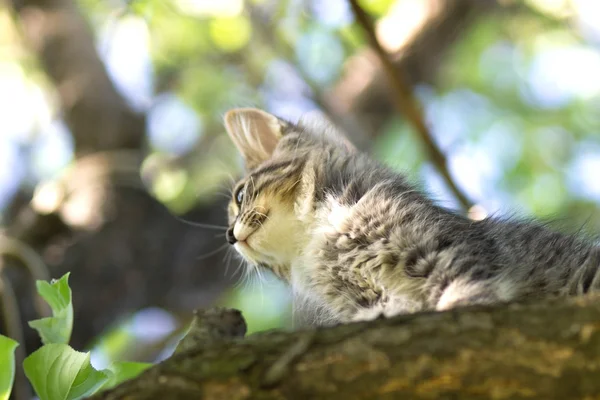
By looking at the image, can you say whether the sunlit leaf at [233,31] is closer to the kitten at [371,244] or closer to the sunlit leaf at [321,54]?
the sunlit leaf at [321,54]

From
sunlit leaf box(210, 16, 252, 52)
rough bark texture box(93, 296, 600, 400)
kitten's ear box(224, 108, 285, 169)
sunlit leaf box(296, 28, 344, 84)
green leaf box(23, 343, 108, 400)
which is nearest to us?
rough bark texture box(93, 296, 600, 400)

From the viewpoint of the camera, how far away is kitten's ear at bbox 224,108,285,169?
228 cm

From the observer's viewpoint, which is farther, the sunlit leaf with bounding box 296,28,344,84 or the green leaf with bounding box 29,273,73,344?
the sunlit leaf with bounding box 296,28,344,84

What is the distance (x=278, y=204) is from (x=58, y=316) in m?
0.68

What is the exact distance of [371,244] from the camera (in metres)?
1.65

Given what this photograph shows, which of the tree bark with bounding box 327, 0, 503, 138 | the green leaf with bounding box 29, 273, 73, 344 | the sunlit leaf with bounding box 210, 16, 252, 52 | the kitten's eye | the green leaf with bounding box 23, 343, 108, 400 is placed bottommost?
the green leaf with bounding box 23, 343, 108, 400

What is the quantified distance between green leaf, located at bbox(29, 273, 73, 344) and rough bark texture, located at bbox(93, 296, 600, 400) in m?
0.51

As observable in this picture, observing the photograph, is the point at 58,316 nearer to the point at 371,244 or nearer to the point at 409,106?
the point at 371,244

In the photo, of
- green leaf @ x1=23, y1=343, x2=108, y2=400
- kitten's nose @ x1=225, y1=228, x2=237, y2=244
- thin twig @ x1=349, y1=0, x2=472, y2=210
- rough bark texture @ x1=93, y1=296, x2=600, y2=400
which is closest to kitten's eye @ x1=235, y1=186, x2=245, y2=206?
kitten's nose @ x1=225, y1=228, x2=237, y2=244

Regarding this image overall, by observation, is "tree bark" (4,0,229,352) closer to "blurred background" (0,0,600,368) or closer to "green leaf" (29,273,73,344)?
"blurred background" (0,0,600,368)

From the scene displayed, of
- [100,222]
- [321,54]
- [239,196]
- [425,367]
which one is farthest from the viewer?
[321,54]

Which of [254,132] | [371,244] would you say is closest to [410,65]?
[254,132]

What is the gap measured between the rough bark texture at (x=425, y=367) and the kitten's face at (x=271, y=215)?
830 millimetres

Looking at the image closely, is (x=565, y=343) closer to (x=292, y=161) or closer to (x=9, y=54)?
(x=292, y=161)
